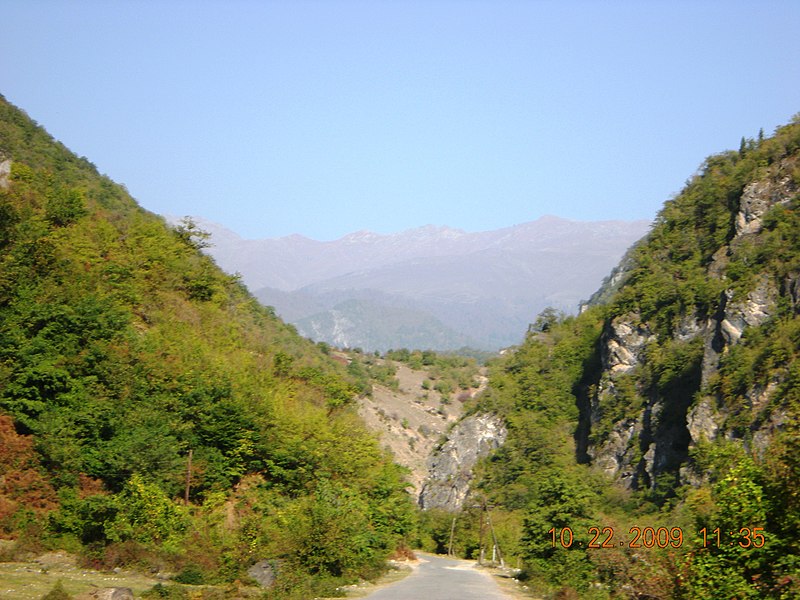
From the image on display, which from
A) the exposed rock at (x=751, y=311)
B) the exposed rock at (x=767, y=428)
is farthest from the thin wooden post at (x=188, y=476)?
the exposed rock at (x=751, y=311)

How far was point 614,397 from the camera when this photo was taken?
277 feet

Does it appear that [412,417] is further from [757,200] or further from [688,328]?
[757,200]

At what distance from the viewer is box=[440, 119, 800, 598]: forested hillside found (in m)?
17.8

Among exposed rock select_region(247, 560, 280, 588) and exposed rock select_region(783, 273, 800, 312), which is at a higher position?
exposed rock select_region(783, 273, 800, 312)

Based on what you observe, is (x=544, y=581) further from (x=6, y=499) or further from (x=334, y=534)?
(x=6, y=499)

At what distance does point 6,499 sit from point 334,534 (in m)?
13.3

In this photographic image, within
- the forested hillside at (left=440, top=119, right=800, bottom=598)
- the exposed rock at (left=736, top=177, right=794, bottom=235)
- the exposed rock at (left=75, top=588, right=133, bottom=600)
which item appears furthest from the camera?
the exposed rock at (left=736, top=177, right=794, bottom=235)

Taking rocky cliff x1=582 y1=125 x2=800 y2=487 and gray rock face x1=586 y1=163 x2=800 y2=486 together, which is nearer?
rocky cliff x1=582 y1=125 x2=800 y2=487

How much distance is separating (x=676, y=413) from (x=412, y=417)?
5922cm

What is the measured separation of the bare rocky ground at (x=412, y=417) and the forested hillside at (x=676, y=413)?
53.4 feet

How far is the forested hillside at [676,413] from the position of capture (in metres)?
17.8

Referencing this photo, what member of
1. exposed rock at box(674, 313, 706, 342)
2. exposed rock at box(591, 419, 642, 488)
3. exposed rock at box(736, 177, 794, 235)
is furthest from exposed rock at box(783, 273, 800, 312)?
exposed rock at box(591, 419, 642, 488)
